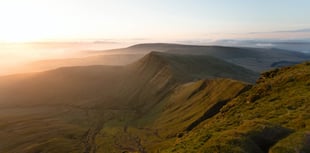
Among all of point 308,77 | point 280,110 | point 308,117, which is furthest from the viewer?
point 308,77

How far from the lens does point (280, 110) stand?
218ft

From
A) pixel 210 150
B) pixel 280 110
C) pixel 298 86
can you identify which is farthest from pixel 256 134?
pixel 298 86

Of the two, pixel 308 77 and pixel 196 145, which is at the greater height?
pixel 308 77

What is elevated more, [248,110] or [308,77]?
[308,77]

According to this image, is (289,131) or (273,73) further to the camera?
(273,73)

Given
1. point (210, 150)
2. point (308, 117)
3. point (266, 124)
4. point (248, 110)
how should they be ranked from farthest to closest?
point (248, 110) → point (308, 117) → point (266, 124) → point (210, 150)

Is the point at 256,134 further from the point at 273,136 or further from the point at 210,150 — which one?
the point at 210,150

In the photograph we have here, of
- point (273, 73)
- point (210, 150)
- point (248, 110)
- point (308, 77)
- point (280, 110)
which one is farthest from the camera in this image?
point (273, 73)

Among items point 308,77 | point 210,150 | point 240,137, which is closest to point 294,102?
point 308,77

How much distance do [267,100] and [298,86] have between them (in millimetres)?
9831

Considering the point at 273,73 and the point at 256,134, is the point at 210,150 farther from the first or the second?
the point at 273,73

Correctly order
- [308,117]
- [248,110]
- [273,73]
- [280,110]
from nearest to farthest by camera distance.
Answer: [308,117], [280,110], [248,110], [273,73]

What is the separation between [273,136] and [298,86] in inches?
1688

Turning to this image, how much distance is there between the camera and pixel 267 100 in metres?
81.6
